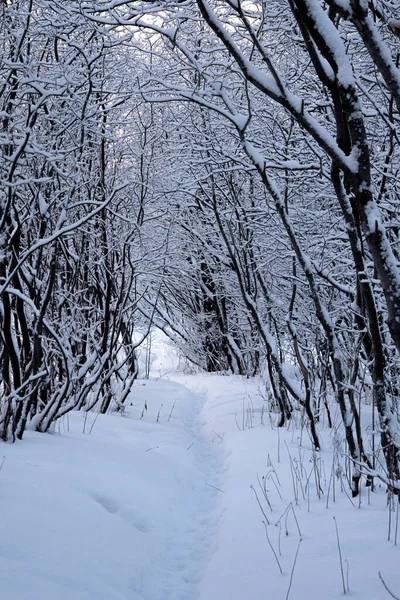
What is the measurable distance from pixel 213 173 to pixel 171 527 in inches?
162

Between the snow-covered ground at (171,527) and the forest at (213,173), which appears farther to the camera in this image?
the forest at (213,173)

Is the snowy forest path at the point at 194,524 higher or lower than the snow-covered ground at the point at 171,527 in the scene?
lower

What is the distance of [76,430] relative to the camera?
532 cm

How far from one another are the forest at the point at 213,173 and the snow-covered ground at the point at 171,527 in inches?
15.1

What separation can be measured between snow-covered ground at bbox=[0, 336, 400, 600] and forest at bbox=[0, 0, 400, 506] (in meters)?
0.38

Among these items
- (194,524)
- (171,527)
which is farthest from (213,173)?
(171,527)

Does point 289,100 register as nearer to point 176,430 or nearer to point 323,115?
point 323,115

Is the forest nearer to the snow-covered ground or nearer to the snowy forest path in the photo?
the snow-covered ground

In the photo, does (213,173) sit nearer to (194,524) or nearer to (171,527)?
(194,524)

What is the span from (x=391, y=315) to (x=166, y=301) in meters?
14.7

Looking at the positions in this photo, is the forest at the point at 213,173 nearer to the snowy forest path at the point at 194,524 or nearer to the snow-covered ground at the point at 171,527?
the snow-covered ground at the point at 171,527

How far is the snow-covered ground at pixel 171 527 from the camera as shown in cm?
232

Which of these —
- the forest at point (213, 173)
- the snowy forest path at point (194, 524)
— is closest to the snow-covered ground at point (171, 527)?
the snowy forest path at point (194, 524)

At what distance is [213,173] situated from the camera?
633 centimetres
